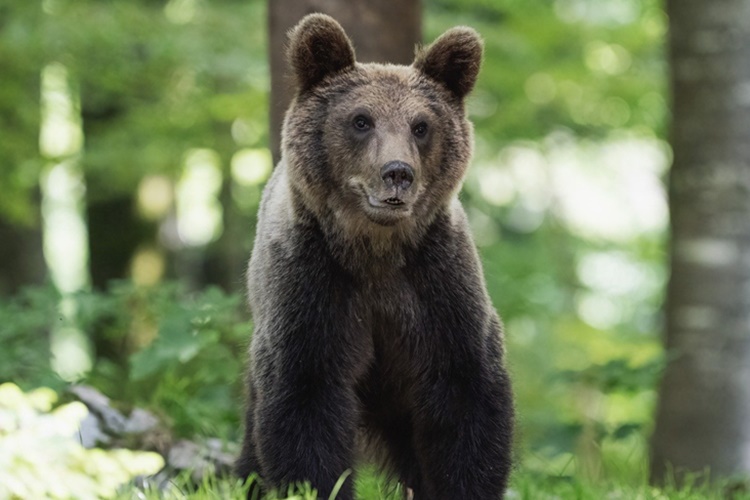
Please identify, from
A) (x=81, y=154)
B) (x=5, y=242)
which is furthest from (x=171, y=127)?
(x=5, y=242)

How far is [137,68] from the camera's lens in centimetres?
905

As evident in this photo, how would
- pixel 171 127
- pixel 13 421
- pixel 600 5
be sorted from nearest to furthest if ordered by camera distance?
pixel 13 421, pixel 171 127, pixel 600 5

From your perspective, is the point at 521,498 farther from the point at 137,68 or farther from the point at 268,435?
the point at 137,68

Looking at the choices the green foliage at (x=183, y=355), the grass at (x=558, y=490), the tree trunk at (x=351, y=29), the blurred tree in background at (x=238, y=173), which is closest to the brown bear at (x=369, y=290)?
the grass at (x=558, y=490)

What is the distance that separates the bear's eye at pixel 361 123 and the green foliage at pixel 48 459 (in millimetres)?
1783

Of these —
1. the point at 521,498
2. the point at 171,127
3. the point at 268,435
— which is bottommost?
the point at 521,498

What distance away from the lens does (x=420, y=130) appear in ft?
13.7

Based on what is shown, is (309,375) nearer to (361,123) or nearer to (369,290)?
(369,290)

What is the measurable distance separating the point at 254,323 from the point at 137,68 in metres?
5.06

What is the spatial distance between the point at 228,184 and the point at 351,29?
634 centimetres

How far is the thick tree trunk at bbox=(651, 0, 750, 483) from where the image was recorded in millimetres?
6961

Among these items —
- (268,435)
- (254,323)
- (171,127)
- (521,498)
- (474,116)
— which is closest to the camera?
(268,435)

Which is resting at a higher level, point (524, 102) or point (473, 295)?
point (524, 102)

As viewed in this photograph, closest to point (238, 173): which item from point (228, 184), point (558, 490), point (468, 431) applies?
point (228, 184)
